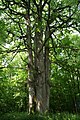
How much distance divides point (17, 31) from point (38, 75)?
10.2 ft

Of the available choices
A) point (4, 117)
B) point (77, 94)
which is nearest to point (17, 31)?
point (4, 117)

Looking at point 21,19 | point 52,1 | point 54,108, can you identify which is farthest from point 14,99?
point 52,1

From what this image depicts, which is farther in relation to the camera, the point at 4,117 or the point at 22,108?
the point at 22,108

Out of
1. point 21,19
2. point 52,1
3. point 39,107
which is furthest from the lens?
point 21,19

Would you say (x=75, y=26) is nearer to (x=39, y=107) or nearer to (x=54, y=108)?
(x=39, y=107)

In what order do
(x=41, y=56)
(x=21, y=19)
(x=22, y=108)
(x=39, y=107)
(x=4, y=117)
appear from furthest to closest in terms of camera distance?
(x=22, y=108) → (x=21, y=19) → (x=41, y=56) → (x=39, y=107) → (x=4, y=117)

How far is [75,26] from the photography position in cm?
1652

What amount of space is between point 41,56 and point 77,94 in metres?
22.3

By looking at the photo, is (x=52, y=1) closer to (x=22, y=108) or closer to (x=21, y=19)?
(x=21, y=19)

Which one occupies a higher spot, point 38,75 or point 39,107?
point 38,75

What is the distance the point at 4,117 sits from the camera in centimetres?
1102

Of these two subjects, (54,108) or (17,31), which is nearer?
(17,31)

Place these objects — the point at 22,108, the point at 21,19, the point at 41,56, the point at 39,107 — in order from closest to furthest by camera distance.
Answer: the point at 39,107 → the point at 41,56 → the point at 21,19 → the point at 22,108

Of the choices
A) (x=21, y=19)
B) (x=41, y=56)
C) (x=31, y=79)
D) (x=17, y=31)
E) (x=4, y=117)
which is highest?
(x=21, y=19)
